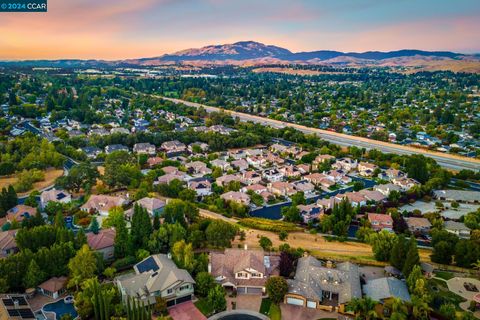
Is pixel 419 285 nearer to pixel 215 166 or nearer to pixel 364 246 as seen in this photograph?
pixel 364 246

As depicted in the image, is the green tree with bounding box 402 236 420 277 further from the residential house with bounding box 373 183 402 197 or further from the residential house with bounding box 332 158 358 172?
the residential house with bounding box 332 158 358 172

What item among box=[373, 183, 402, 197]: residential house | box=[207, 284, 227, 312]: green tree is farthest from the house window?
box=[373, 183, 402, 197]: residential house

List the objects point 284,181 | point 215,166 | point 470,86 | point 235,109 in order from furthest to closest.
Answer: point 470,86 → point 235,109 → point 215,166 → point 284,181

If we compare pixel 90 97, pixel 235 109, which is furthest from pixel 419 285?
pixel 90 97

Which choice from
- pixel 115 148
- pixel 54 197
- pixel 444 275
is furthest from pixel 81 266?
pixel 115 148

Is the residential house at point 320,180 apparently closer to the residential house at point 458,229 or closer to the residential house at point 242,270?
the residential house at point 458,229

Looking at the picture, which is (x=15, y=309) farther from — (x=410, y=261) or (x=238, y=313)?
(x=410, y=261)
